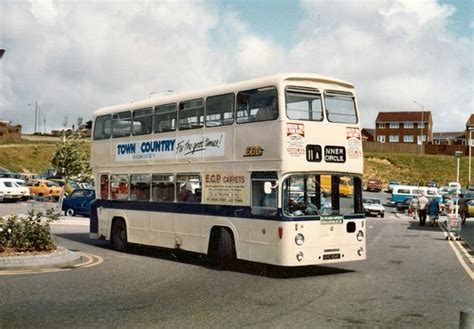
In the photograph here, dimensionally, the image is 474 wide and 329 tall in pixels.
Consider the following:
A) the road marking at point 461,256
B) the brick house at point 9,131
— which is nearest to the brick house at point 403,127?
the brick house at point 9,131

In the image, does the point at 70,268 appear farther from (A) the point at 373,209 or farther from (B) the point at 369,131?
(B) the point at 369,131

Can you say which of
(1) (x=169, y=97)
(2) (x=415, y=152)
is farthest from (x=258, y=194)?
(2) (x=415, y=152)

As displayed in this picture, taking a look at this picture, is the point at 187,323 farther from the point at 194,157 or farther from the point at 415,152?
the point at 415,152

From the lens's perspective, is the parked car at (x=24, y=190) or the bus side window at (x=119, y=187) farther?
the parked car at (x=24, y=190)

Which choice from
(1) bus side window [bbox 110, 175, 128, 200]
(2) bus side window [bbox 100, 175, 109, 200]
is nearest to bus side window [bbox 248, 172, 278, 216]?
(1) bus side window [bbox 110, 175, 128, 200]

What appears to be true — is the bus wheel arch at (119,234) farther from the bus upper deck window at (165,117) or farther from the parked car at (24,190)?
the parked car at (24,190)

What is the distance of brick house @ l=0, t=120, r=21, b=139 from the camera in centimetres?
10163

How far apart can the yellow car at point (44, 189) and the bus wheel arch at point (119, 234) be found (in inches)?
1260

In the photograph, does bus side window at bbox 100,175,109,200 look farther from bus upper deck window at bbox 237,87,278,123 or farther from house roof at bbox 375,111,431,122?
house roof at bbox 375,111,431,122

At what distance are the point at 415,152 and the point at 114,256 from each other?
298 feet

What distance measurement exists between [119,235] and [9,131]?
305ft

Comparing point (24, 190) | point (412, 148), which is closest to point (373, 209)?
point (24, 190)

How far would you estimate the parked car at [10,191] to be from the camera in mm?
46375

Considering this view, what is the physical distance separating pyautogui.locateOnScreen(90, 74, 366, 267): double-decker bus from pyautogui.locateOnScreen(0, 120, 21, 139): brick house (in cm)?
8997
